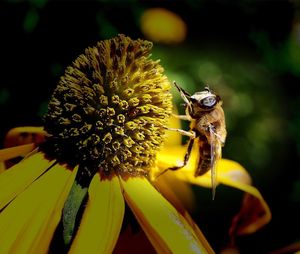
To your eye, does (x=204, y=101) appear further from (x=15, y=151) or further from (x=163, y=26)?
(x=15, y=151)

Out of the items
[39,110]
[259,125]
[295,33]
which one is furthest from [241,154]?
[39,110]

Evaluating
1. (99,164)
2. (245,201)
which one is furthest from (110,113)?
(245,201)

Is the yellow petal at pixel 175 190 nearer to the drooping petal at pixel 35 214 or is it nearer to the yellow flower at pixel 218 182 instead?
the yellow flower at pixel 218 182

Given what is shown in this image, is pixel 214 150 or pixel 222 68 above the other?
pixel 222 68

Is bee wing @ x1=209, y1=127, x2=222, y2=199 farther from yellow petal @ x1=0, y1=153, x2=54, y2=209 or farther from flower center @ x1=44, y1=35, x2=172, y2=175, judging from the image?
yellow petal @ x1=0, y1=153, x2=54, y2=209

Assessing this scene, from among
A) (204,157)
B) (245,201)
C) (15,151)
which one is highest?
(15,151)

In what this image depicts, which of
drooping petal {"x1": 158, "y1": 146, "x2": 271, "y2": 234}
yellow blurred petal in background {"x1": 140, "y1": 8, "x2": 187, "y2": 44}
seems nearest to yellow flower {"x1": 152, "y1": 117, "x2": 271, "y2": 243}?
drooping petal {"x1": 158, "y1": 146, "x2": 271, "y2": 234}

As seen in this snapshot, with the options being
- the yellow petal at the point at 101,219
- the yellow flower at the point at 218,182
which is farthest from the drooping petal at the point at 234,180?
the yellow petal at the point at 101,219
